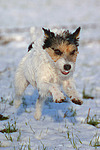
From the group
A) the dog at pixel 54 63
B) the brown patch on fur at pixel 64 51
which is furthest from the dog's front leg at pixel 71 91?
the brown patch on fur at pixel 64 51

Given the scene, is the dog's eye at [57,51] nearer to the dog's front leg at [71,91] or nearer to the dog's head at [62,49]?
the dog's head at [62,49]

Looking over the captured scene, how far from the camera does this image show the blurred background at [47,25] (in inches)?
316

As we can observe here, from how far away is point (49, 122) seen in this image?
13.8ft

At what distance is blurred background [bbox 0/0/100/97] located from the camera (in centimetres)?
802

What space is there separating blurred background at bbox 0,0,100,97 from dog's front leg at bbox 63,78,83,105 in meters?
1.19

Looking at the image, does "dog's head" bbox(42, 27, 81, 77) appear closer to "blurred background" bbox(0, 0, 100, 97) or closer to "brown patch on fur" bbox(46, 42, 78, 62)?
"brown patch on fur" bbox(46, 42, 78, 62)

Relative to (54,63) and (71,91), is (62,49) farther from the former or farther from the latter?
(71,91)

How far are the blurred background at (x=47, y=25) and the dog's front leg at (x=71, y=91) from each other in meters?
1.19

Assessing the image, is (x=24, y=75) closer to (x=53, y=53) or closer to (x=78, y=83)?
(x=53, y=53)

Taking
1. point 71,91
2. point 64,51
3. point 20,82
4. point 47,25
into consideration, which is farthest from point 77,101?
point 47,25

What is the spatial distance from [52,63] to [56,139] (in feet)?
3.86

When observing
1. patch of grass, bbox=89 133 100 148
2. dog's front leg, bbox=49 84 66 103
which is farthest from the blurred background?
patch of grass, bbox=89 133 100 148

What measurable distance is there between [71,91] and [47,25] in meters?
2.07

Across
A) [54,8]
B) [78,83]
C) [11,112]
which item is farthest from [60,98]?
[54,8]
